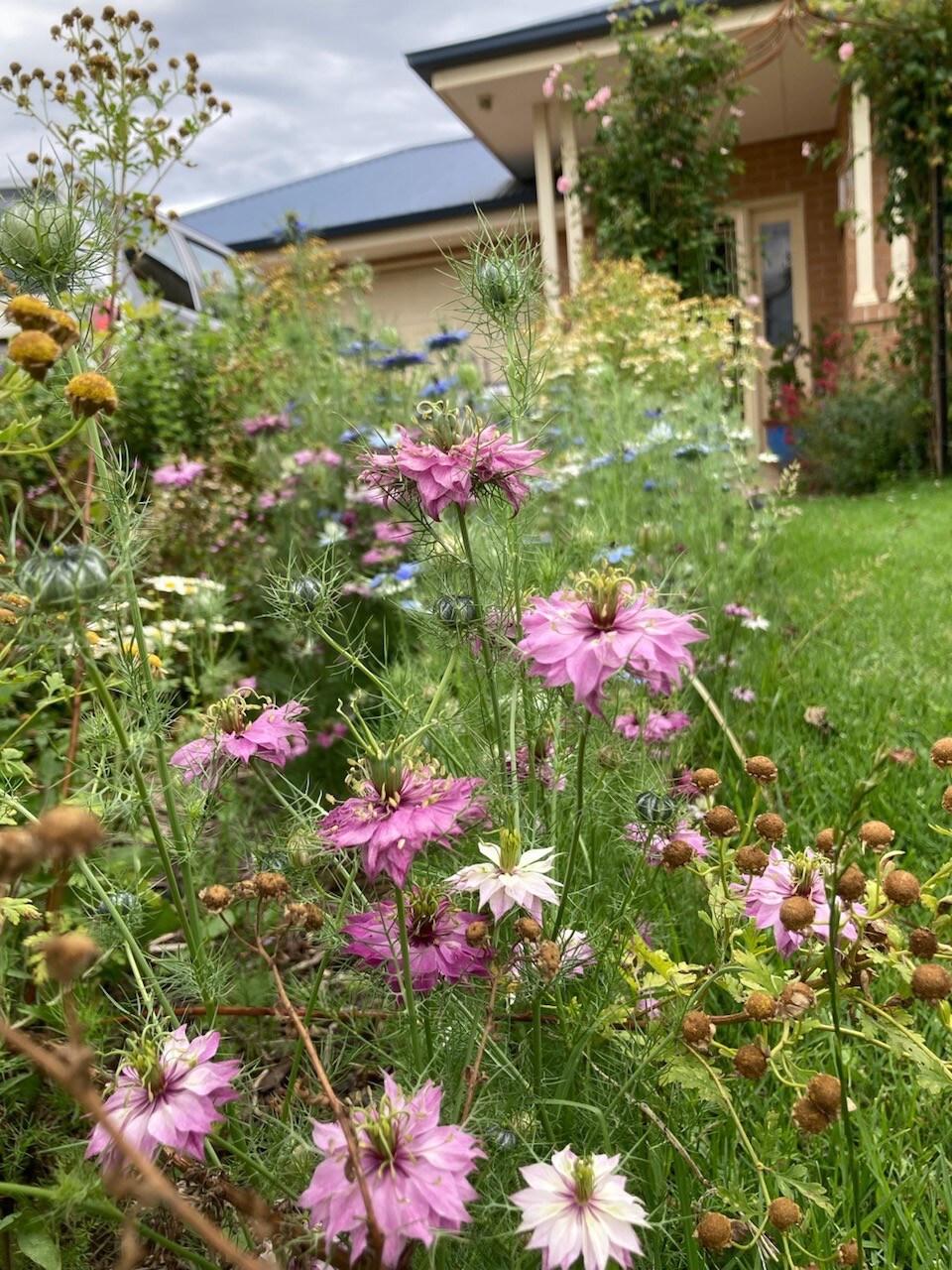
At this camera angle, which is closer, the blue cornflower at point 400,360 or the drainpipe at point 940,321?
the blue cornflower at point 400,360

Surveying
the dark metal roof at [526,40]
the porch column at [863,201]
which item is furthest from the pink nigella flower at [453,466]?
the dark metal roof at [526,40]

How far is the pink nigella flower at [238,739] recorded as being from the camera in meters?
1.02

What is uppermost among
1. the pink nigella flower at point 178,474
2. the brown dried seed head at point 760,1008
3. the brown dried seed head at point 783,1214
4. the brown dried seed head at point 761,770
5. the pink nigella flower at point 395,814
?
the pink nigella flower at point 178,474

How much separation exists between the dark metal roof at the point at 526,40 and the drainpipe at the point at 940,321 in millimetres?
2878

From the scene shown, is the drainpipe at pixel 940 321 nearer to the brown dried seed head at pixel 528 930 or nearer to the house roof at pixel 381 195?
the house roof at pixel 381 195

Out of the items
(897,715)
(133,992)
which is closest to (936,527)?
(897,715)

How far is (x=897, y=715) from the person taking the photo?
239cm

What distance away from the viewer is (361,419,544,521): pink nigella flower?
97 cm

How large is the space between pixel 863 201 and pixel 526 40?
139 inches

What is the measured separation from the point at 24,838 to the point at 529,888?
1.48 ft

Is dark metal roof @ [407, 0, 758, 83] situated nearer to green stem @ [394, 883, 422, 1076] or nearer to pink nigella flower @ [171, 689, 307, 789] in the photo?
pink nigella flower @ [171, 689, 307, 789]

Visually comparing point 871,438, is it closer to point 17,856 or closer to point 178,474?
point 178,474

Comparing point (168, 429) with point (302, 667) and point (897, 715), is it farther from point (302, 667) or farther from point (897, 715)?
point (897, 715)

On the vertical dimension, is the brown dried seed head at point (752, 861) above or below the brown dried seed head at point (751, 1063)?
above
